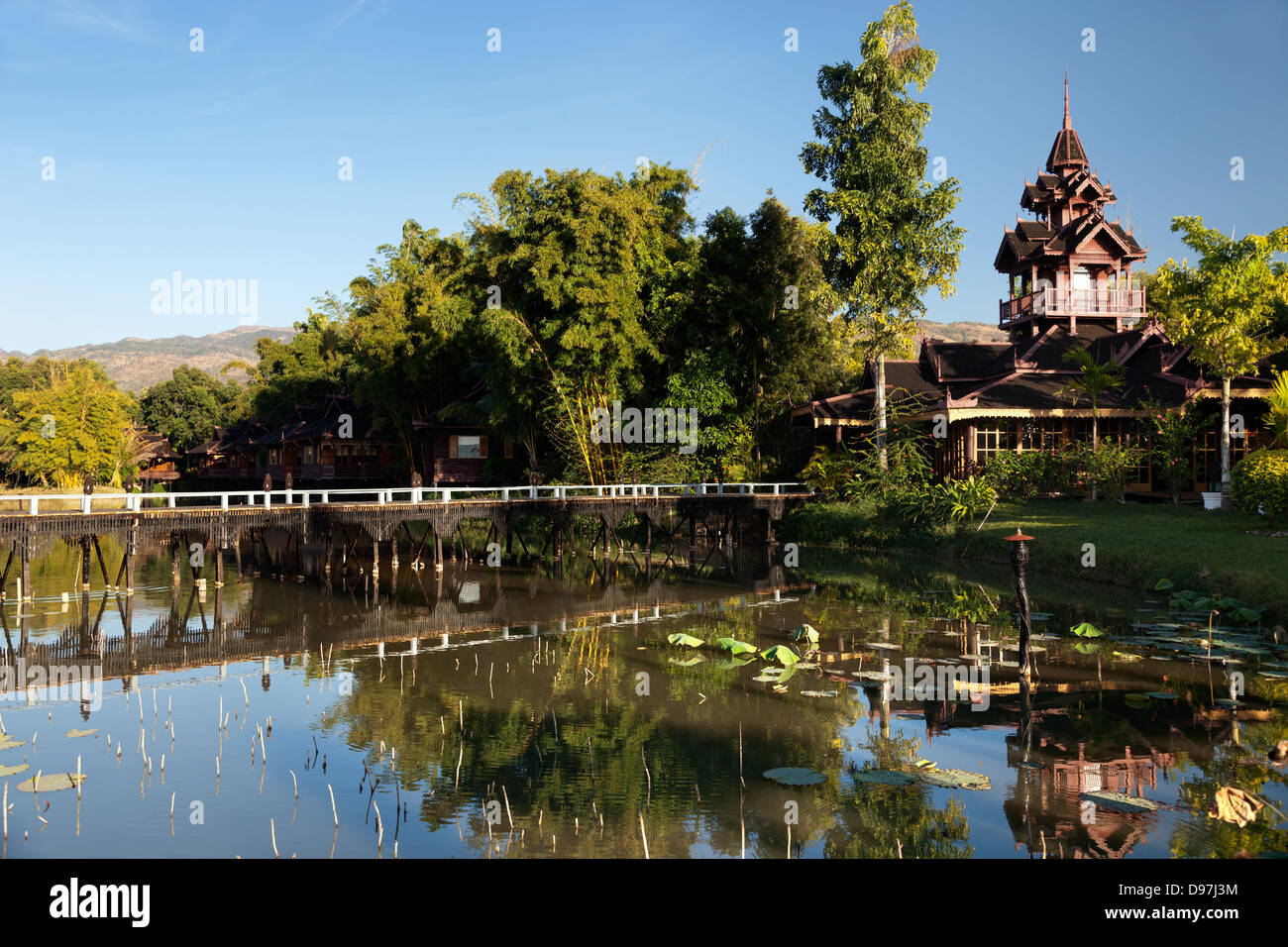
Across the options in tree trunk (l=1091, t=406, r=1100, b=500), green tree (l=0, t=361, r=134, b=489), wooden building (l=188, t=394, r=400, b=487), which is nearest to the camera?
tree trunk (l=1091, t=406, r=1100, b=500)

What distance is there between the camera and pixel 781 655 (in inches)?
668

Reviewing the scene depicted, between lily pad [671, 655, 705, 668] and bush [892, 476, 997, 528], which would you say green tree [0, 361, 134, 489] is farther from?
lily pad [671, 655, 705, 668]

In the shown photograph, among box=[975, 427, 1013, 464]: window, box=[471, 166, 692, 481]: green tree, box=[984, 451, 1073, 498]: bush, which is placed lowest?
box=[984, 451, 1073, 498]: bush

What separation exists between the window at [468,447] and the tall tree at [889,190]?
2381 cm

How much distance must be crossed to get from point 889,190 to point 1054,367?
11729 mm

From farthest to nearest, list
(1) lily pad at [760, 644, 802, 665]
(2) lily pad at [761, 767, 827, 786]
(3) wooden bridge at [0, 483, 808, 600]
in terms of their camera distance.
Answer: (3) wooden bridge at [0, 483, 808, 600], (1) lily pad at [760, 644, 802, 665], (2) lily pad at [761, 767, 827, 786]

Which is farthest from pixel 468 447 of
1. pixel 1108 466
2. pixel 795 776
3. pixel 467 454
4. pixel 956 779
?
pixel 956 779

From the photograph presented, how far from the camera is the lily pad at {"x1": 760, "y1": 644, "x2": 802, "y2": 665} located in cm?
1678

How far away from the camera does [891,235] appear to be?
33.8 metres

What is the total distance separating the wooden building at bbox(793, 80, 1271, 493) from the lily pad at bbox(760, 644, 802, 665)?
19324 mm

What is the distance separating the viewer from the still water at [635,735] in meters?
9.36

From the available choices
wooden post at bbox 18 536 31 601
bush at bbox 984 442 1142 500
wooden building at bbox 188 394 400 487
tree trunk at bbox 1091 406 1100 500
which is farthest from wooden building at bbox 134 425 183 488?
tree trunk at bbox 1091 406 1100 500

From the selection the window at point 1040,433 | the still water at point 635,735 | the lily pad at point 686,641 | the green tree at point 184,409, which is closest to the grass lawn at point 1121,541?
the still water at point 635,735
